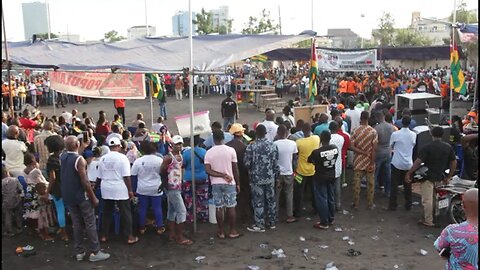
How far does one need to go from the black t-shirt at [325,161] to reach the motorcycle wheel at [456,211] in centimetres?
197

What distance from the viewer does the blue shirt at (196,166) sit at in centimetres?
773

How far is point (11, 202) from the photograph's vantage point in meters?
7.65

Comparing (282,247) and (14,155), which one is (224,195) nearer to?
(282,247)

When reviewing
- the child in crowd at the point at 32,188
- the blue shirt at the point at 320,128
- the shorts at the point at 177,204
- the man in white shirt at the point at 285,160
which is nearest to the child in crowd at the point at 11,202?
the child in crowd at the point at 32,188

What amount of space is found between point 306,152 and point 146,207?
2.76m

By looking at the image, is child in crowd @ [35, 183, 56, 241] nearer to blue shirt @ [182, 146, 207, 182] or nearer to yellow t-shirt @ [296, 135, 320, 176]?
blue shirt @ [182, 146, 207, 182]

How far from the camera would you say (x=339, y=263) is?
262 inches

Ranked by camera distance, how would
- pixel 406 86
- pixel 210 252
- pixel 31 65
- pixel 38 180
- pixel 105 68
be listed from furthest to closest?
pixel 406 86
pixel 31 65
pixel 105 68
pixel 38 180
pixel 210 252

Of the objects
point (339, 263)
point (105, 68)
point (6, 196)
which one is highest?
point (105, 68)

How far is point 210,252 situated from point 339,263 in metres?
1.86

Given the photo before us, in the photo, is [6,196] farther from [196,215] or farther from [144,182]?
[196,215]

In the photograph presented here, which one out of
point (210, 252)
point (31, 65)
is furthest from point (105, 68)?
point (210, 252)

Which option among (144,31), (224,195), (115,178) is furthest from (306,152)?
(144,31)

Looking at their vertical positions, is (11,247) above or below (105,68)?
below
